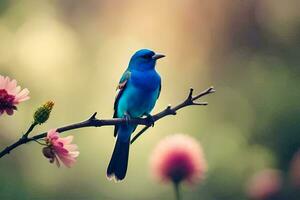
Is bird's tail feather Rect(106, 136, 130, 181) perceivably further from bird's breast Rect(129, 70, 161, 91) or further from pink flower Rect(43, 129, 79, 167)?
pink flower Rect(43, 129, 79, 167)

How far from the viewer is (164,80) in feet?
8.48

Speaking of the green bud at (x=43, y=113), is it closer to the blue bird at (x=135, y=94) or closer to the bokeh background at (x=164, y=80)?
the blue bird at (x=135, y=94)

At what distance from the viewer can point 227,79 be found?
9.04 ft

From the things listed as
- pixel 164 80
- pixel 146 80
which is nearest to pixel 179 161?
pixel 146 80

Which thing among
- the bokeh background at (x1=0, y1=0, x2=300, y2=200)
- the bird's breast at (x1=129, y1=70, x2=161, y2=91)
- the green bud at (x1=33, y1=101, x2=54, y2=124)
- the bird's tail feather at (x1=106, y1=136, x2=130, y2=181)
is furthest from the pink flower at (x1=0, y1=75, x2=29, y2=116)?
the bokeh background at (x1=0, y1=0, x2=300, y2=200)

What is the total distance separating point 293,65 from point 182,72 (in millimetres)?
407

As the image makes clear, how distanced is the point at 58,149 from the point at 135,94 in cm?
59

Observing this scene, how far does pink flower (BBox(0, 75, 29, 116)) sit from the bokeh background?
66.9 inches

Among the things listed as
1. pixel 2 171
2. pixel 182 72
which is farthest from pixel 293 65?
pixel 2 171

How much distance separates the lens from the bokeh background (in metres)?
2.45

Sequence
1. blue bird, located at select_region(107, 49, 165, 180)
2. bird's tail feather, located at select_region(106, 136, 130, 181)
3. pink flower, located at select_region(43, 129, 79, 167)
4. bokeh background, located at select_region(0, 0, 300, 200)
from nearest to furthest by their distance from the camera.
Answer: pink flower, located at select_region(43, 129, 79, 167) < bird's tail feather, located at select_region(106, 136, 130, 181) < blue bird, located at select_region(107, 49, 165, 180) < bokeh background, located at select_region(0, 0, 300, 200)

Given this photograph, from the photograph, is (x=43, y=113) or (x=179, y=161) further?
(x=179, y=161)

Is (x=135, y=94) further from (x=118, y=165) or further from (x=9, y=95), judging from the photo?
A: (x=9, y=95)

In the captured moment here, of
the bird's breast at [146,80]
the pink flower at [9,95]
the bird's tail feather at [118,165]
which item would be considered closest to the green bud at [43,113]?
the pink flower at [9,95]
